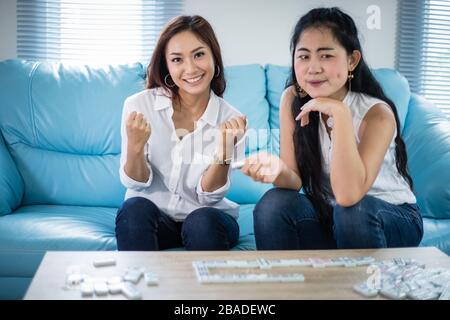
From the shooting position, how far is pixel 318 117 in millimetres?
1316

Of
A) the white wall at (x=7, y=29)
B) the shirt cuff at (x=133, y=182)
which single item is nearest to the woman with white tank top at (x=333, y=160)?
the shirt cuff at (x=133, y=182)

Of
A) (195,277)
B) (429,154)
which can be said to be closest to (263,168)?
(195,277)

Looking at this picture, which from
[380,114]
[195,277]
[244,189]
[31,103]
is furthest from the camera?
[31,103]

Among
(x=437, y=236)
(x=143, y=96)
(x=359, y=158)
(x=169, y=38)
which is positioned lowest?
(x=437, y=236)

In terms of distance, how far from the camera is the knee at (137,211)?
4.04 feet

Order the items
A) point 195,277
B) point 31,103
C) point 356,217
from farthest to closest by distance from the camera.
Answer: point 31,103 < point 356,217 < point 195,277

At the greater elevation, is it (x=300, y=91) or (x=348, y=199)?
(x=300, y=91)

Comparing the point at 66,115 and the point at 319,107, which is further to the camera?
the point at 66,115

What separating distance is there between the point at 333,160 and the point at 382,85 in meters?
0.29

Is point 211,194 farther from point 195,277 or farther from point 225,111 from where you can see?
point 195,277

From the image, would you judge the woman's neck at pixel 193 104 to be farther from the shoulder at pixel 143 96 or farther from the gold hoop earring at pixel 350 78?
the gold hoop earring at pixel 350 78

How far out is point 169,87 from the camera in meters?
1.35

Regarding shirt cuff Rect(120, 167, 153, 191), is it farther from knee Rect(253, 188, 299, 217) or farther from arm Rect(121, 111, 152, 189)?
knee Rect(253, 188, 299, 217)

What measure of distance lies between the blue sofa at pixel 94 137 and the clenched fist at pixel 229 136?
0.61ft
